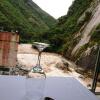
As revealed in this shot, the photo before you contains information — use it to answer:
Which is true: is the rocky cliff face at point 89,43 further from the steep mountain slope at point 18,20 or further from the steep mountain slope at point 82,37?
the steep mountain slope at point 18,20

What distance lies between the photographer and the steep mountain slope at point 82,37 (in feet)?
55.8

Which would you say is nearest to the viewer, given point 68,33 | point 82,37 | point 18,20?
point 82,37

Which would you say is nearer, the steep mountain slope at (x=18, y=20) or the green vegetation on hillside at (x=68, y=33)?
the green vegetation on hillside at (x=68, y=33)

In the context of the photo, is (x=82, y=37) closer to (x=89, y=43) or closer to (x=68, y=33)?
(x=89, y=43)

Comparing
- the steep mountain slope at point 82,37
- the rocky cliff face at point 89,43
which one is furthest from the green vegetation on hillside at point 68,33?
the rocky cliff face at point 89,43

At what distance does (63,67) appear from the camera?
17594 millimetres

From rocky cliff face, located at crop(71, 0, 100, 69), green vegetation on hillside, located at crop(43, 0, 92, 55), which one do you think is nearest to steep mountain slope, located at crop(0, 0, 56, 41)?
green vegetation on hillside, located at crop(43, 0, 92, 55)

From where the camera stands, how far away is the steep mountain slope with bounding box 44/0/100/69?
1700 cm

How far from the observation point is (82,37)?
69.4ft

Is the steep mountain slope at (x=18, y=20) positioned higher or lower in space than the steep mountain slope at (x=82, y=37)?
higher

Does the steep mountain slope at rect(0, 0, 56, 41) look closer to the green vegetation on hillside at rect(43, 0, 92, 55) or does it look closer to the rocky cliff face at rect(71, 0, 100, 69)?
the green vegetation on hillside at rect(43, 0, 92, 55)

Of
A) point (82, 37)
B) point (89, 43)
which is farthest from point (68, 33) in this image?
point (89, 43)

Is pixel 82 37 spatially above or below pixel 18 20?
below

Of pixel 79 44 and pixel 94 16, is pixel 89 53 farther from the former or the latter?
pixel 94 16
